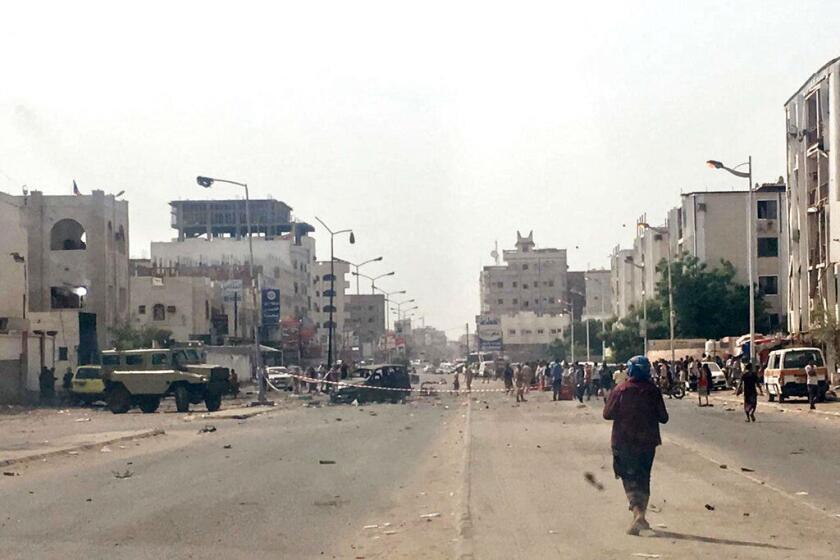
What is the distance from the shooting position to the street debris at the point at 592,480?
53.9ft

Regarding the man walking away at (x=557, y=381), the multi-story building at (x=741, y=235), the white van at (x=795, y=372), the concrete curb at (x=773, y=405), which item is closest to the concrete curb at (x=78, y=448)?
the concrete curb at (x=773, y=405)

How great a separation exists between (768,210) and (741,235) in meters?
6.34

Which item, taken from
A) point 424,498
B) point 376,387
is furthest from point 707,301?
point 424,498

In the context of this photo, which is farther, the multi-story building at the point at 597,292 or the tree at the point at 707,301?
the multi-story building at the point at 597,292

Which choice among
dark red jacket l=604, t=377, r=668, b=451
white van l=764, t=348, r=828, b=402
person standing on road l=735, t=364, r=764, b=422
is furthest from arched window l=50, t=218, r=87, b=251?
dark red jacket l=604, t=377, r=668, b=451

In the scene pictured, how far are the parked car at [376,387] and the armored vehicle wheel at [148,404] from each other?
26.6 feet

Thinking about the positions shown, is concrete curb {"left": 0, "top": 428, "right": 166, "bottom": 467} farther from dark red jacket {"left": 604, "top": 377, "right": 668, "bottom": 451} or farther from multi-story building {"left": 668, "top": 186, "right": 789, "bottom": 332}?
multi-story building {"left": 668, "top": 186, "right": 789, "bottom": 332}

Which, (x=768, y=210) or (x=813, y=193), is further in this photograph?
(x=768, y=210)

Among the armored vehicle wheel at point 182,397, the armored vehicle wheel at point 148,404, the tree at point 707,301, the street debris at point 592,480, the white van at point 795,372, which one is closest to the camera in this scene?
the street debris at point 592,480

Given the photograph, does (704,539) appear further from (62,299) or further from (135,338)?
(62,299)

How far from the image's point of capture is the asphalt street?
11797mm

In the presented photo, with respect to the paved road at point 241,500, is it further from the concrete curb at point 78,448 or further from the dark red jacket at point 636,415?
the dark red jacket at point 636,415

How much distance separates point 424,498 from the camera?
54.0 ft

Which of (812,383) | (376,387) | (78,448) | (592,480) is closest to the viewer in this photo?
(592,480)
